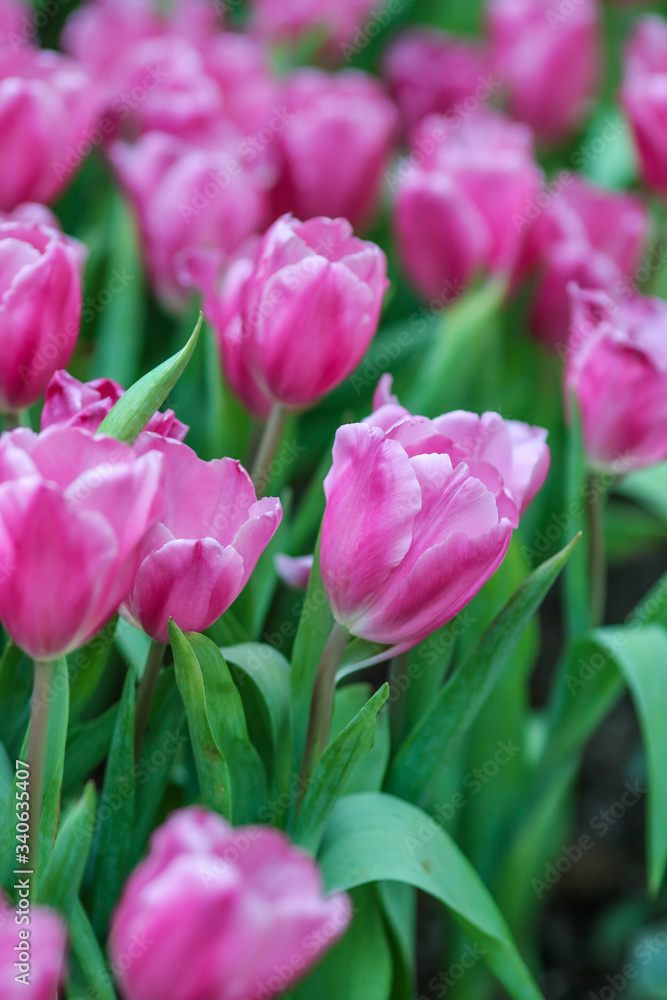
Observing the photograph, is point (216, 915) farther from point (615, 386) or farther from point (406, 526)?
point (615, 386)

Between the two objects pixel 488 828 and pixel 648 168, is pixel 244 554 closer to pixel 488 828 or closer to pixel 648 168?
pixel 488 828

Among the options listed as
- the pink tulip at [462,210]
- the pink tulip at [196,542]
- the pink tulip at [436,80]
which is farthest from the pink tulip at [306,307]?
the pink tulip at [436,80]

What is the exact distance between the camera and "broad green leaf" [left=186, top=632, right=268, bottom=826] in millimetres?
478

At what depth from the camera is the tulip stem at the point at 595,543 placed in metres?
0.70

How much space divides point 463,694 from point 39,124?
544 mm

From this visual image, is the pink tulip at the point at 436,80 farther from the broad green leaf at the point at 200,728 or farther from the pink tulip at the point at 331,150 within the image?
the broad green leaf at the point at 200,728

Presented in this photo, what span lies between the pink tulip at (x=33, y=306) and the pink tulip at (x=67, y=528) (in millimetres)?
130

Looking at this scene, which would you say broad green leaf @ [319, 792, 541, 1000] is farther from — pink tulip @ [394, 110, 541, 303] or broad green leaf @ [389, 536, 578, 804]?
pink tulip @ [394, 110, 541, 303]

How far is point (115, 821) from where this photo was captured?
515 millimetres

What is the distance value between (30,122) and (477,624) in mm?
507

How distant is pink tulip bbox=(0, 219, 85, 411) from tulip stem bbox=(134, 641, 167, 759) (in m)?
0.15

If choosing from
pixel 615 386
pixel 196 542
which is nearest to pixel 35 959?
pixel 196 542

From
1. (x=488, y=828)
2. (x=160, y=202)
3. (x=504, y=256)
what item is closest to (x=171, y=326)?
(x=160, y=202)

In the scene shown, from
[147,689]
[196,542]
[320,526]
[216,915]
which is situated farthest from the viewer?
[320,526]
